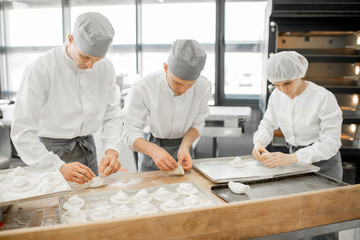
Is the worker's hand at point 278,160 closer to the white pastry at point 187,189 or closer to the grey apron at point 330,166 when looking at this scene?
the grey apron at point 330,166

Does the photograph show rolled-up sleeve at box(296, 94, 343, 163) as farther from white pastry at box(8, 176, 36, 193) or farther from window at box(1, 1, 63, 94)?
window at box(1, 1, 63, 94)

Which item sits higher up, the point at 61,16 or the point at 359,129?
the point at 61,16

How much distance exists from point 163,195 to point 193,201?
5.9 inches

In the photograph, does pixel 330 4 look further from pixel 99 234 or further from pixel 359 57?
pixel 99 234

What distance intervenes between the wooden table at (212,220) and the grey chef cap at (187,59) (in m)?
0.79

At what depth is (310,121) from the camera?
193cm

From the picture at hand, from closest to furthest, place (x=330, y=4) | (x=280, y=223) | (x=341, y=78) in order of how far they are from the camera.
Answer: (x=280, y=223) → (x=330, y=4) → (x=341, y=78)

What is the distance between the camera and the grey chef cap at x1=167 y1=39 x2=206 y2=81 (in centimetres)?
162

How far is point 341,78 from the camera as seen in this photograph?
10.9ft

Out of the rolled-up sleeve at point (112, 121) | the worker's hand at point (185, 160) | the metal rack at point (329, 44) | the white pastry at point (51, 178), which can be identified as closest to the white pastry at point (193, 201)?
the worker's hand at point (185, 160)

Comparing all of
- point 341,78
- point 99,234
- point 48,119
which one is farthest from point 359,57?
point 99,234

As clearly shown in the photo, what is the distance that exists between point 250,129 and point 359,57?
5.73 feet

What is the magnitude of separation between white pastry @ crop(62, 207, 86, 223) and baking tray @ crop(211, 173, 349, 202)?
1.88 feet

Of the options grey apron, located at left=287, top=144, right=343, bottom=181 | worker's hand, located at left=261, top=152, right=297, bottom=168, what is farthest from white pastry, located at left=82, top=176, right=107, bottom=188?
grey apron, located at left=287, top=144, right=343, bottom=181
